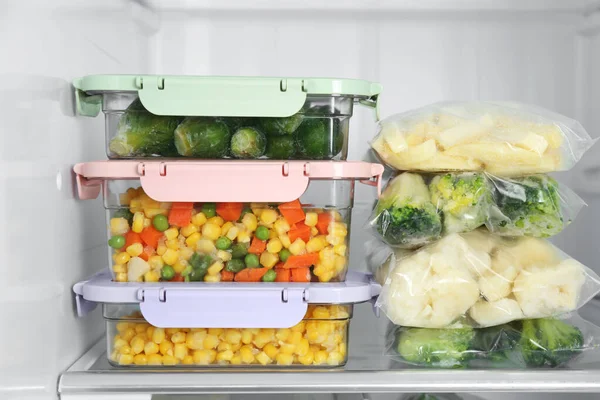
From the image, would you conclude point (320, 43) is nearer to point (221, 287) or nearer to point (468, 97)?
point (468, 97)

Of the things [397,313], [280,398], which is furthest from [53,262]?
[397,313]

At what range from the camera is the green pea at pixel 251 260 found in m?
1.05

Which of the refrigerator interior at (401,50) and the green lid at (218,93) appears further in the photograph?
the refrigerator interior at (401,50)

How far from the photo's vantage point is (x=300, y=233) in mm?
1045

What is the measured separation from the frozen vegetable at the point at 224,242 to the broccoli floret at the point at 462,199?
0.59 ft

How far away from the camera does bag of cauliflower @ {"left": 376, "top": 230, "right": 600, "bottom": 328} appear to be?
1081 millimetres

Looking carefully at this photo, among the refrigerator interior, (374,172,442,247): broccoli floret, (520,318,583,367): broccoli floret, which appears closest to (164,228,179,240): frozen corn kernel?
(374,172,442,247): broccoli floret

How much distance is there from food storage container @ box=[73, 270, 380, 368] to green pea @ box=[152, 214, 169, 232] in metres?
0.08

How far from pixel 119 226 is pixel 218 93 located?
0.84ft

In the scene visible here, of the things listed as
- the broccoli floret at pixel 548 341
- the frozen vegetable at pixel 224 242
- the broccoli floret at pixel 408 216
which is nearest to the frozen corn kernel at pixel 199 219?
the frozen vegetable at pixel 224 242

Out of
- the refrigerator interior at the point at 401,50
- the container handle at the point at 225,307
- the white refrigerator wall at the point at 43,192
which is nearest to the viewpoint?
the white refrigerator wall at the point at 43,192

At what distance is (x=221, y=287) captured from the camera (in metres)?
1.02

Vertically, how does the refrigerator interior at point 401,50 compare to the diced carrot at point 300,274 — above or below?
above

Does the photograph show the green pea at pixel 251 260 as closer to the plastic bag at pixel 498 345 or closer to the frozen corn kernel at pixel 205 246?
the frozen corn kernel at pixel 205 246
